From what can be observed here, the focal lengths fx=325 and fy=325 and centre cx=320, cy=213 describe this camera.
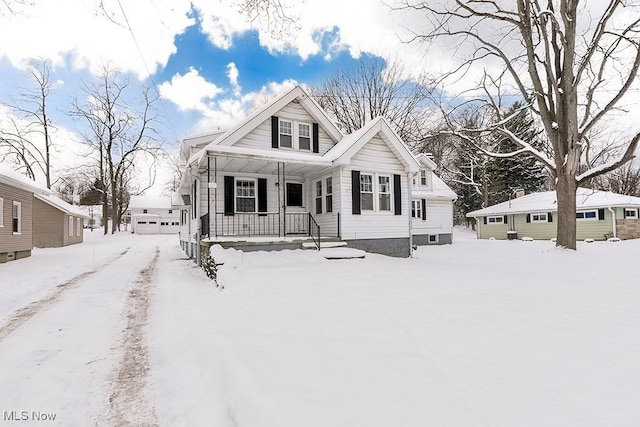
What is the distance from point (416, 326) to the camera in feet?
13.9

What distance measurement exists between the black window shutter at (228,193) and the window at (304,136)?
3.01 m

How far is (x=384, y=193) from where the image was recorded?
12711mm

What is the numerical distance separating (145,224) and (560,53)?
44.2m

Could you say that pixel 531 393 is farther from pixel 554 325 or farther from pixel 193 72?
pixel 193 72

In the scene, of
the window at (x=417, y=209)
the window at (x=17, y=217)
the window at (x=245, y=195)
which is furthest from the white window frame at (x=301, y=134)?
the window at (x=17, y=217)

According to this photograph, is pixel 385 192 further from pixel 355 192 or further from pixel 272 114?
pixel 272 114

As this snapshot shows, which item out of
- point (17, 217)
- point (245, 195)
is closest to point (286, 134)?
point (245, 195)

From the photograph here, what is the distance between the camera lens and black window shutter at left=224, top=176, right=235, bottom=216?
11.3 m

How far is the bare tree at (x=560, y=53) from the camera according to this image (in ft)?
41.0

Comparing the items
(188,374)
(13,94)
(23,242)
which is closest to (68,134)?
(13,94)

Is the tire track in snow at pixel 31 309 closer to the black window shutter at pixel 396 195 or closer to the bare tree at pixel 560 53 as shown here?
the black window shutter at pixel 396 195

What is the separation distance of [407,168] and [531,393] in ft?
35.7

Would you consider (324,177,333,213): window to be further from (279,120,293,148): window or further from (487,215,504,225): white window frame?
(487,215,504,225): white window frame

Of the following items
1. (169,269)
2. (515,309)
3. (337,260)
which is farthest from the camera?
(169,269)
